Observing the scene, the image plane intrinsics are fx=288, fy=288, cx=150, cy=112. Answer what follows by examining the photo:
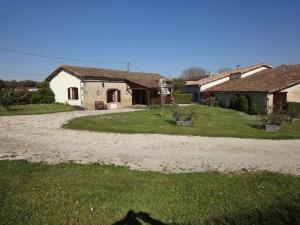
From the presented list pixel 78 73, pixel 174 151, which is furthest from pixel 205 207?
pixel 78 73

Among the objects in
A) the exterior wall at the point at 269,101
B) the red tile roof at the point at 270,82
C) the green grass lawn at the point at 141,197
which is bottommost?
the green grass lawn at the point at 141,197

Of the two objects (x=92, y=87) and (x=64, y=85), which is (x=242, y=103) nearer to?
(x=92, y=87)

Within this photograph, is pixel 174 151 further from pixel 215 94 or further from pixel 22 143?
pixel 215 94

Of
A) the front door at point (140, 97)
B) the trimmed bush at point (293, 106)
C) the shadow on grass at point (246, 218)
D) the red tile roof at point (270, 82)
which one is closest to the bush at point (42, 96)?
the front door at point (140, 97)

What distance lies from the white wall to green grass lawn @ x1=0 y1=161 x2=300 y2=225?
75.3 feet

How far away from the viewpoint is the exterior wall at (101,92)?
29.7 metres

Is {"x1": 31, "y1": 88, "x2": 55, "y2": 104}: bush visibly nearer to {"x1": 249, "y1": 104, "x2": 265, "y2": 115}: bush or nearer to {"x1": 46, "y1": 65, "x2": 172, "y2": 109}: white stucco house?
{"x1": 46, "y1": 65, "x2": 172, "y2": 109}: white stucco house

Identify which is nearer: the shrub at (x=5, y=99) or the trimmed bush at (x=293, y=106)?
the trimmed bush at (x=293, y=106)

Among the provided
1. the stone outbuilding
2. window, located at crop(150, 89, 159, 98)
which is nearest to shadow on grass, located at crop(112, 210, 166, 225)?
the stone outbuilding

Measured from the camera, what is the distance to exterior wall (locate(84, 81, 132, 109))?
2973 cm

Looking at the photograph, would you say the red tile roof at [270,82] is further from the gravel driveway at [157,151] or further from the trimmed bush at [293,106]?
the gravel driveway at [157,151]

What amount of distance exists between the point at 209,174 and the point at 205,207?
203 centimetres

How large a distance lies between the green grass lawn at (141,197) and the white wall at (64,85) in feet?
75.3

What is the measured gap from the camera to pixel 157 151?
991cm
